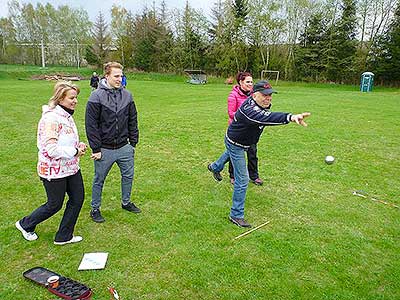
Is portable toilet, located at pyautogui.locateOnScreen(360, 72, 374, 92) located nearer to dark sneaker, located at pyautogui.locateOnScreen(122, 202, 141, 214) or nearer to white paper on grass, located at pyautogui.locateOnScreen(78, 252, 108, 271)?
dark sneaker, located at pyautogui.locateOnScreen(122, 202, 141, 214)

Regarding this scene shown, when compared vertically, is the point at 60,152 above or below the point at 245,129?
below

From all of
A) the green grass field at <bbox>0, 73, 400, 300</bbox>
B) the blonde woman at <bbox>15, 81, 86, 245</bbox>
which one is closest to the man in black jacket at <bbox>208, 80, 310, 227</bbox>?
the green grass field at <bbox>0, 73, 400, 300</bbox>

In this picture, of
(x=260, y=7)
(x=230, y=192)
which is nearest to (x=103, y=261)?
(x=230, y=192)

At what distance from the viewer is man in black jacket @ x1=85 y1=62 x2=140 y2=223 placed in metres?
4.18

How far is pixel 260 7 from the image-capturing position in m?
41.7

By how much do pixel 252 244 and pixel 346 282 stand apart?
3.66 ft

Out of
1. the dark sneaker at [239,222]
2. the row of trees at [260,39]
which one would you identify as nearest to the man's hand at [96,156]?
the dark sneaker at [239,222]

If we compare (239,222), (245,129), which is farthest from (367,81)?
(239,222)

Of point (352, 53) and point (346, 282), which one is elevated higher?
point (352, 53)

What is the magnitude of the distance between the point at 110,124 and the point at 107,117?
93 mm

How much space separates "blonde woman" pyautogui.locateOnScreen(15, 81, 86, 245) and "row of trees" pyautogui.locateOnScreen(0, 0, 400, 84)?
38.8 metres

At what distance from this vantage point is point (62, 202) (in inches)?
153

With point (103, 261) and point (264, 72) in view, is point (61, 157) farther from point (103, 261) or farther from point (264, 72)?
point (264, 72)

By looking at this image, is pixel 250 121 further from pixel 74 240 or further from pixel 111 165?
pixel 74 240
